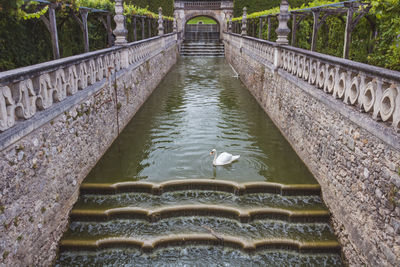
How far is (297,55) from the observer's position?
9.98 meters

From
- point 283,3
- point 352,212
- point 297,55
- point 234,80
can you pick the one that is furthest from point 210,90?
point 352,212

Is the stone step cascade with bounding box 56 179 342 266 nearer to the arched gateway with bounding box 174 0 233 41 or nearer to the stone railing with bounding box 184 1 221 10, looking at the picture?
the arched gateway with bounding box 174 0 233 41

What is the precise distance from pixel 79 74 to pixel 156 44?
12350 millimetres

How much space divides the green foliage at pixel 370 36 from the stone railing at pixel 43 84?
253 inches

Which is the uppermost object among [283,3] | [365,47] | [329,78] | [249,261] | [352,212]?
[283,3]

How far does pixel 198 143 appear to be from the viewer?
34.2 ft

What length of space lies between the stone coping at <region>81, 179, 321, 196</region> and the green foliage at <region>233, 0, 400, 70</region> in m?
3.48

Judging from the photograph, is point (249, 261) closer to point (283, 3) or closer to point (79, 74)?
point (79, 74)

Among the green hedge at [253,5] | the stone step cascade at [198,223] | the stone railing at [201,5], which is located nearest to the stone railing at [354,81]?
the stone step cascade at [198,223]

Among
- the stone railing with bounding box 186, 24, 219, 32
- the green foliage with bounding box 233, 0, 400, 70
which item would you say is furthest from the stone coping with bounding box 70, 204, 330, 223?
the stone railing with bounding box 186, 24, 219, 32

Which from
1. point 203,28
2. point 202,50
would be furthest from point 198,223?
point 203,28

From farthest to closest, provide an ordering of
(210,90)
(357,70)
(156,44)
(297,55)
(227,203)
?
(156,44)
(210,90)
(297,55)
(227,203)
(357,70)

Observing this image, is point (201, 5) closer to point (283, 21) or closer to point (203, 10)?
point (203, 10)

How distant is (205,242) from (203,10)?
1432 inches
